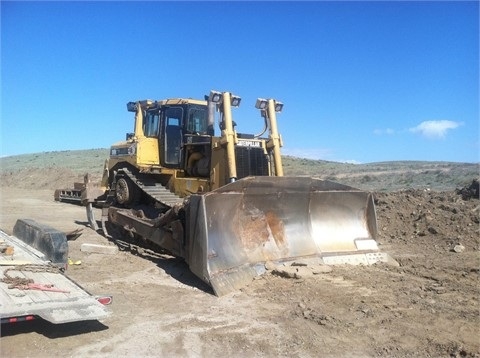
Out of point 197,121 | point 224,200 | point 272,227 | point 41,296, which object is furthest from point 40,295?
point 197,121

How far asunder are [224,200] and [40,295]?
9.60ft

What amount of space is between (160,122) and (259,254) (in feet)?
14.1

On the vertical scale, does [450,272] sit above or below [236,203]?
below

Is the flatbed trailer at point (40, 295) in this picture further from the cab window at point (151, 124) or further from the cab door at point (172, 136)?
the cab window at point (151, 124)

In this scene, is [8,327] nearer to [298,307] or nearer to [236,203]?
[298,307]

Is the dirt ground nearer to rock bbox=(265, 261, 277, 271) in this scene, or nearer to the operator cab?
rock bbox=(265, 261, 277, 271)

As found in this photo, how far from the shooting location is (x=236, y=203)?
22.6 feet

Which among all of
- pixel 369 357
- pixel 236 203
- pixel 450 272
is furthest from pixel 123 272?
pixel 450 272

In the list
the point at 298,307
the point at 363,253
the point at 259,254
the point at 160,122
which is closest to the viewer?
the point at 298,307

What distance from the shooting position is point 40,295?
4359 mm

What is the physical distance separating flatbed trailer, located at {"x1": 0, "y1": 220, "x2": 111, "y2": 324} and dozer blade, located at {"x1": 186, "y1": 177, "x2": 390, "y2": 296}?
1821 mm

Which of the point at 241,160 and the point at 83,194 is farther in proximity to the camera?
the point at 83,194

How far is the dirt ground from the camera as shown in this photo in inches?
164

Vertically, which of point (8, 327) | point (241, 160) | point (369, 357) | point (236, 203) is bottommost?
point (369, 357)
